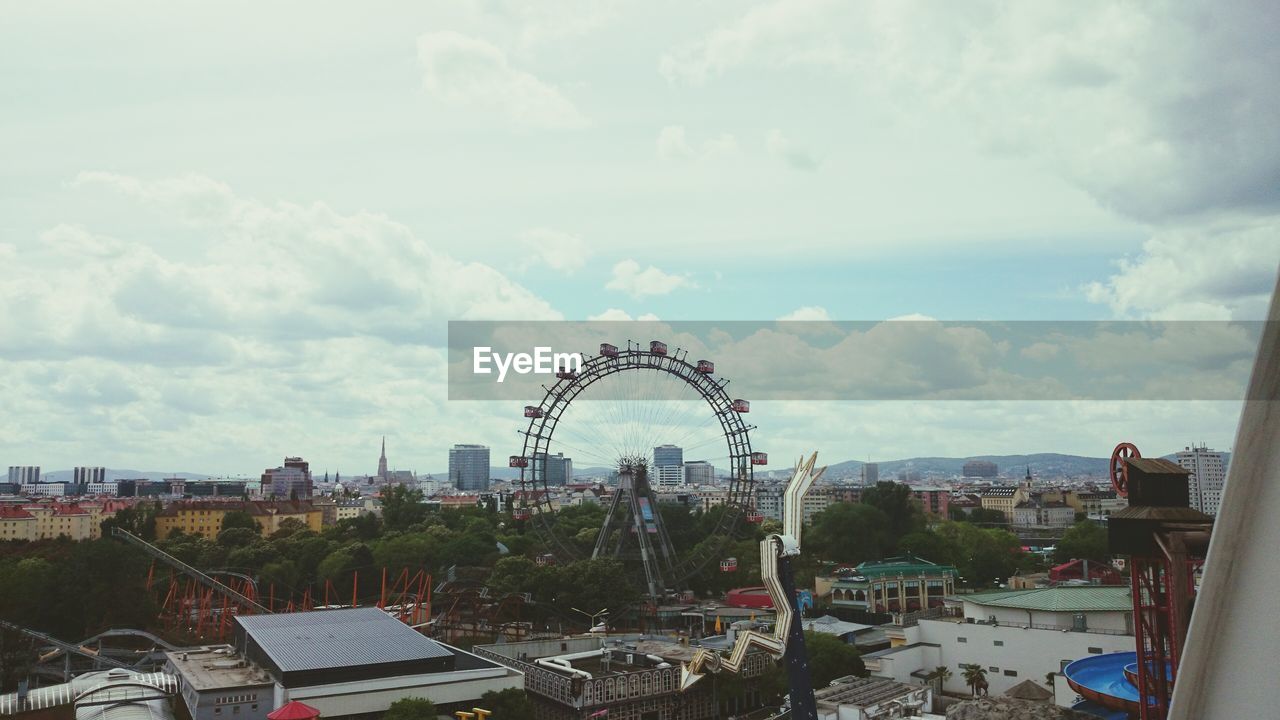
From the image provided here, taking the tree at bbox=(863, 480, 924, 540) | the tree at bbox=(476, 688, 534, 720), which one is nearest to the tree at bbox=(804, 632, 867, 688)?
the tree at bbox=(476, 688, 534, 720)

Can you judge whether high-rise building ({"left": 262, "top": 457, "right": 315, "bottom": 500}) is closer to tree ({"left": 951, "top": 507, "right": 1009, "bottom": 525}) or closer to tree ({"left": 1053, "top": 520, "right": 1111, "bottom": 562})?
tree ({"left": 951, "top": 507, "right": 1009, "bottom": 525})

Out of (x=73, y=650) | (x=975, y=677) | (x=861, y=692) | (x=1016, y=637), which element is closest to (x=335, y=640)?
(x=73, y=650)

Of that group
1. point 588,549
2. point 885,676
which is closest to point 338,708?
point 885,676

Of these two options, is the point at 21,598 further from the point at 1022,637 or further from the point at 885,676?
the point at 1022,637

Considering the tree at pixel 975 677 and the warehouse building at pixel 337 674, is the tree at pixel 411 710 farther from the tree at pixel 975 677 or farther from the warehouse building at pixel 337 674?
the tree at pixel 975 677

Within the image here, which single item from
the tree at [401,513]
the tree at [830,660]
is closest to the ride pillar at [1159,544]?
the tree at [830,660]

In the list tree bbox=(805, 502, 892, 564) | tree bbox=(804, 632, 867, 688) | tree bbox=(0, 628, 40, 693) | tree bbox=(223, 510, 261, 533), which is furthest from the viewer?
tree bbox=(223, 510, 261, 533)

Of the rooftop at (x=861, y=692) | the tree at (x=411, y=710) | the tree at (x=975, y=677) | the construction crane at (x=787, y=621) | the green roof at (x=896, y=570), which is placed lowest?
the tree at (x=975, y=677)
